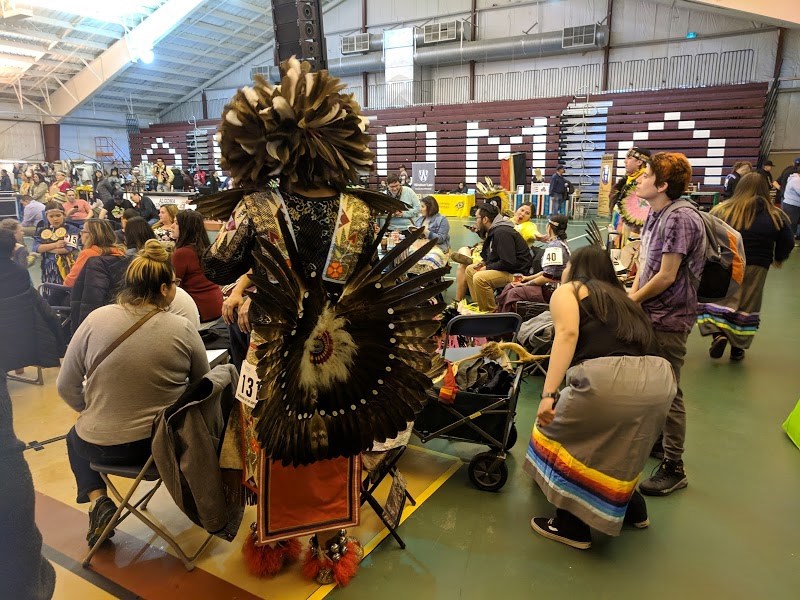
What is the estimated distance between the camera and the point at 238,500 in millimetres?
2070

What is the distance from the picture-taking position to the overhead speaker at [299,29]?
183 inches

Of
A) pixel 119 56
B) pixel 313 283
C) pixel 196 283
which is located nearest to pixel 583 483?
pixel 313 283

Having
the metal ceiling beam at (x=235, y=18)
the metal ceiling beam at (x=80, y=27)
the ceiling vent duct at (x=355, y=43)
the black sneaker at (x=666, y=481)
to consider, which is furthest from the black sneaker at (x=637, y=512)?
the metal ceiling beam at (x=235, y=18)

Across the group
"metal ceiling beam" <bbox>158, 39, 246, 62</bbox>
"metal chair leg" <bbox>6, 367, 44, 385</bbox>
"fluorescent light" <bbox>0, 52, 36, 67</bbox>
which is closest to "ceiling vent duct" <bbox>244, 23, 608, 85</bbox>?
Answer: "metal ceiling beam" <bbox>158, 39, 246, 62</bbox>

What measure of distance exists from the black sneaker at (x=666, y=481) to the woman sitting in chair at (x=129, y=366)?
2247 mm

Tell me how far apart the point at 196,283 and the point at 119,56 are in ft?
63.0

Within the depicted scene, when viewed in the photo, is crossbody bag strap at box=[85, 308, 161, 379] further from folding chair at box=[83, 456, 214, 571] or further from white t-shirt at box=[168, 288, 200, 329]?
white t-shirt at box=[168, 288, 200, 329]

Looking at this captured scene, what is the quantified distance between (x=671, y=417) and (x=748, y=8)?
447 inches

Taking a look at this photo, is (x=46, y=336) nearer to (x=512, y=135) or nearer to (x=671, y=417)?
(x=671, y=417)

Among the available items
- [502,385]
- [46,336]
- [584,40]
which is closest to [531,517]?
[502,385]

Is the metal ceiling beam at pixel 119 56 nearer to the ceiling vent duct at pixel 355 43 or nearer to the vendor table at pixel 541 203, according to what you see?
the ceiling vent duct at pixel 355 43

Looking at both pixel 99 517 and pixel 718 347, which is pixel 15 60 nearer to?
pixel 99 517

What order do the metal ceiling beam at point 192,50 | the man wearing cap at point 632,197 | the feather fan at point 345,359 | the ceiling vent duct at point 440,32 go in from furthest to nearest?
the metal ceiling beam at point 192,50, the ceiling vent duct at point 440,32, the man wearing cap at point 632,197, the feather fan at point 345,359

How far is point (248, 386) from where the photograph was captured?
1.77 metres
